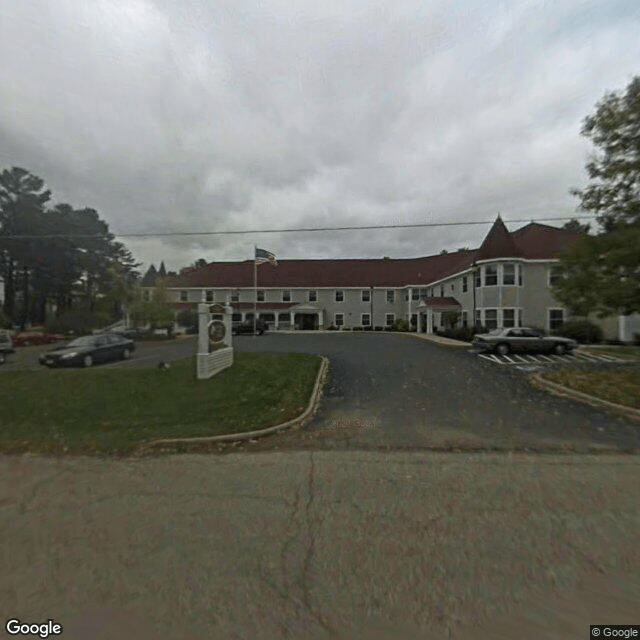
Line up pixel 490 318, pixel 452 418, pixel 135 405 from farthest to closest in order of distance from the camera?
pixel 490 318 < pixel 135 405 < pixel 452 418

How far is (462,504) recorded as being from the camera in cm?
367

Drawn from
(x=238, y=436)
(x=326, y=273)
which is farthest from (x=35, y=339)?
(x=326, y=273)

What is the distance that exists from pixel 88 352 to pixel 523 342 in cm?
1902

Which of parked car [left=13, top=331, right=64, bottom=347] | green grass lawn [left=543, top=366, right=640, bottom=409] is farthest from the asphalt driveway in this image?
parked car [left=13, top=331, right=64, bottom=347]

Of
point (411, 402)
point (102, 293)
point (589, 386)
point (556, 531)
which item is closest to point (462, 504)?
point (556, 531)

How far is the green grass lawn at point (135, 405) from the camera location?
6.09 m

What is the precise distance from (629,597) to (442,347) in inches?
783

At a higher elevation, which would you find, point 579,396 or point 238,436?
point 579,396

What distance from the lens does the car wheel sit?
1780 cm

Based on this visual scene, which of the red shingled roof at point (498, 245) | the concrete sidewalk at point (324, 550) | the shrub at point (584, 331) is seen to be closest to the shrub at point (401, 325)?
the red shingled roof at point (498, 245)

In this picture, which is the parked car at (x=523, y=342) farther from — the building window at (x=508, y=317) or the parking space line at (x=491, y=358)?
the building window at (x=508, y=317)

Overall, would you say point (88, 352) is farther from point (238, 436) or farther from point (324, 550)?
point (324, 550)

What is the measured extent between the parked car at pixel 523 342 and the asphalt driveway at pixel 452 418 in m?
6.30

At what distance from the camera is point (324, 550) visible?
2939 millimetres
